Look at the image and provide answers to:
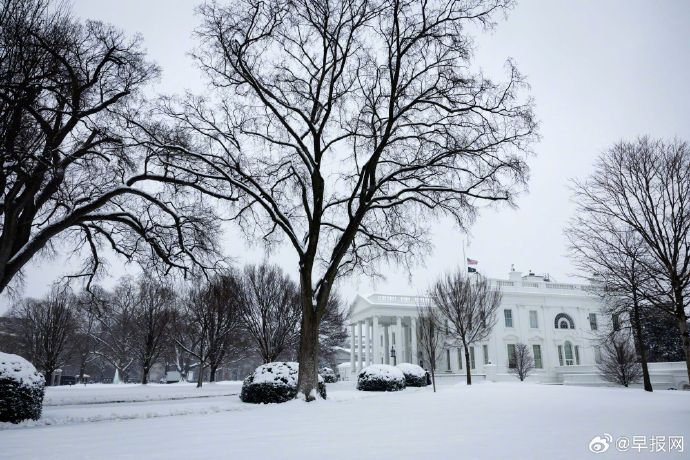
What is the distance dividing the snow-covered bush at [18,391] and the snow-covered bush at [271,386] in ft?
20.5

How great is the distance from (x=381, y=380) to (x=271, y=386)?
867cm

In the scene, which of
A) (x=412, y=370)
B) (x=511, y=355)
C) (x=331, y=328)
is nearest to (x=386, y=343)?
(x=331, y=328)

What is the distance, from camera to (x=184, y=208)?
52.8ft

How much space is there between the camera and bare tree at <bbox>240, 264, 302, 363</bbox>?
97.9 ft

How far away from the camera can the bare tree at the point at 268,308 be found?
29.8 metres

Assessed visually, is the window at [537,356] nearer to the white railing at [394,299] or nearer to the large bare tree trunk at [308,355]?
the white railing at [394,299]

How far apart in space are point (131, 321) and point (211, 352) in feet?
50.1

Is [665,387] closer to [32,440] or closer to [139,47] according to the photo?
[32,440]

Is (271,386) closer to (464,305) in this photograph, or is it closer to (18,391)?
(18,391)

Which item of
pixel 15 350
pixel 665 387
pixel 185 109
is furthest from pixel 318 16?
pixel 15 350

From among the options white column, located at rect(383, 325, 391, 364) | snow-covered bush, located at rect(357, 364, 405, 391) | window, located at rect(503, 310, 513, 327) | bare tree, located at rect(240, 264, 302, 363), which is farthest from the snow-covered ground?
white column, located at rect(383, 325, 391, 364)

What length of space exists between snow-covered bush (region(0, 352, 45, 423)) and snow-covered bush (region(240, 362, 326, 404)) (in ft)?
20.5

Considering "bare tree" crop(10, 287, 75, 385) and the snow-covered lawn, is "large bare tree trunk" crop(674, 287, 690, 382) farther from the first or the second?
"bare tree" crop(10, 287, 75, 385)

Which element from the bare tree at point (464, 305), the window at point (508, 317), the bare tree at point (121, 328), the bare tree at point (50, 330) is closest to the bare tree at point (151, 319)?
the bare tree at point (121, 328)
